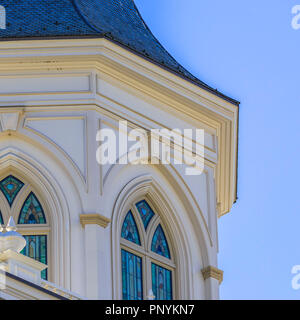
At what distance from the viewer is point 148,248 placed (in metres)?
35.0

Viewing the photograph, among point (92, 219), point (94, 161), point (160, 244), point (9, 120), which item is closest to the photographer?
point (92, 219)

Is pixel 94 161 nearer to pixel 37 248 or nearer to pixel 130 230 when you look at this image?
pixel 130 230

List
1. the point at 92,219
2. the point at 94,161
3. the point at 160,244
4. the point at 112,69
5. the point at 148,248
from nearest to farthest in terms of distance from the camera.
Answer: the point at 92,219
the point at 94,161
the point at 148,248
the point at 112,69
the point at 160,244

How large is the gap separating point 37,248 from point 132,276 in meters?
1.92

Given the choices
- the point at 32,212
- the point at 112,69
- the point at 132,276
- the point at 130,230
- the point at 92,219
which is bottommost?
the point at 132,276

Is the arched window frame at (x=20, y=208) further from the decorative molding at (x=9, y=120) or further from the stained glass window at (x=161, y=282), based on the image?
the stained glass window at (x=161, y=282)

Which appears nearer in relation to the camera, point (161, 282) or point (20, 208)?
point (20, 208)

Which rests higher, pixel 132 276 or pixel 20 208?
pixel 20 208

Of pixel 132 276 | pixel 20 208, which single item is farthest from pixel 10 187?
pixel 132 276

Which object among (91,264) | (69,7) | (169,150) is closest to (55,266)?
(91,264)

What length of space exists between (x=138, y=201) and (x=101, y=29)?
357cm

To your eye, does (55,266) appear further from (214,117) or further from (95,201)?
(214,117)

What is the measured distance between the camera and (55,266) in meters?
33.3

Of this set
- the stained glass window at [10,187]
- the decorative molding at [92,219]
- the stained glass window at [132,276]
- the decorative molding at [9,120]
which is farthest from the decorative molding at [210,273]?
the decorative molding at [9,120]
